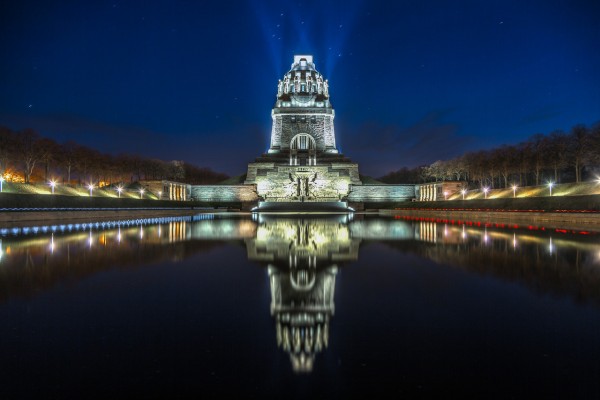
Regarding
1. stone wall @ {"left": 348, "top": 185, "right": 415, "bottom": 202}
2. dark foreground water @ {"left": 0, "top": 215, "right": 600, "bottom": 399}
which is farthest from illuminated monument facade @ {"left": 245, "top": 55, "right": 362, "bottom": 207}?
dark foreground water @ {"left": 0, "top": 215, "right": 600, "bottom": 399}

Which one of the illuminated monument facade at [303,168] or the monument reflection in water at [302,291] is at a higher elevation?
the illuminated monument facade at [303,168]

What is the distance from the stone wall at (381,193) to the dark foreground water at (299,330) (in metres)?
51.2

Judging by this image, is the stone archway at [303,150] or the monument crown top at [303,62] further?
the monument crown top at [303,62]

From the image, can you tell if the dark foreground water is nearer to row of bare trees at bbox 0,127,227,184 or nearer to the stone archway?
row of bare trees at bbox 0,127,227,184

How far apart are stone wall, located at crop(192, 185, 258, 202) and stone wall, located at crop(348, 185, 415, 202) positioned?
1384cm

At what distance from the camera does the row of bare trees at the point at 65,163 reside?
43688 mm

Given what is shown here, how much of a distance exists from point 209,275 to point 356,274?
95.1 inches

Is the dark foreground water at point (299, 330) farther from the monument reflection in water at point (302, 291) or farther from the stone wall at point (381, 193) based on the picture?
the stone wall at point (381, 193)

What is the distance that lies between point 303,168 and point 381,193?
11.4 metres

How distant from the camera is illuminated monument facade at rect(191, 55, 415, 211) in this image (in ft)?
190

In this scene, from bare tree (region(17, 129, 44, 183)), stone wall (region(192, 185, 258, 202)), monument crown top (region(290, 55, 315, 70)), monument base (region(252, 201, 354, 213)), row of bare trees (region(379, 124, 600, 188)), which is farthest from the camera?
monument crown top (region(290, 55, 315, 70))

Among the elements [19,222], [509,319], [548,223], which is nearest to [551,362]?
[509,319]

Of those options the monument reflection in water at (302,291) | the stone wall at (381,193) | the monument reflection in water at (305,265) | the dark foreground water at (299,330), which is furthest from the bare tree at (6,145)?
the dark foreground water at (299,330)

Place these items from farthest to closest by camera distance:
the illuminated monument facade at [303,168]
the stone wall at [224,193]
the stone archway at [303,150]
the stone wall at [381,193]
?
the stone archway at [303,150], the stone wall at [381,193], the stone wall at [224,193], the illuminated monument facade at [303,168]
